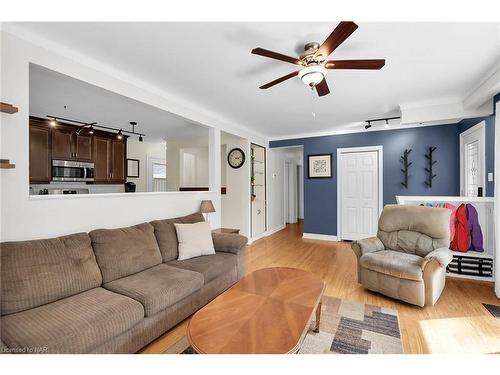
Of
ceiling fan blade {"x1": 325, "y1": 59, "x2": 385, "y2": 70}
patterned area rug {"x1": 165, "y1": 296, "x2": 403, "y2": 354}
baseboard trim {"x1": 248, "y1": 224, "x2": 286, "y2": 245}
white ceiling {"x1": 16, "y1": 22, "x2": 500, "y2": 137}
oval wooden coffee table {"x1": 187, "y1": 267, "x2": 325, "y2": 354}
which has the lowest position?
patterned area rug {"x1": 165, "y1": 296, "x2": 403, "y2": 354}

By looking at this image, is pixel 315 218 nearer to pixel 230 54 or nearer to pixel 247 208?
pixel 247 208

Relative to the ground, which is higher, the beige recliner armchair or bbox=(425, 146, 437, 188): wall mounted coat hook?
bbox=(425, 146, 437, 188): wall mounted coat hook

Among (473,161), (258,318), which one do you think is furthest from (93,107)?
(473,161)

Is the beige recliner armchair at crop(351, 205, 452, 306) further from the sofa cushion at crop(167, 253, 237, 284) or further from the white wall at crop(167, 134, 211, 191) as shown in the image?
the white wall at crop(167, 134, 211, 191)

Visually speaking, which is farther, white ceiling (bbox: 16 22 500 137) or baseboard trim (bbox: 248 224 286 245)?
baseboard trim (bbox: 248 224 286 245)

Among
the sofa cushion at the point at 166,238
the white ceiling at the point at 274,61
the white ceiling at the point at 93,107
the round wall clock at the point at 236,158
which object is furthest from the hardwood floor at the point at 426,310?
the white ceiling at the point at 93,107

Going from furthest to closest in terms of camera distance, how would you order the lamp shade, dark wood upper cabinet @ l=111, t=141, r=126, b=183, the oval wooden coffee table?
dark wood upper cabinet @ l=111, t=141, r=126, b=183 → the lamp shade → the oval wooden coffee table

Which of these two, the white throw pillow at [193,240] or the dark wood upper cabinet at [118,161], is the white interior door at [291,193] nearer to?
the dark wood upper cabinet at [118,161]

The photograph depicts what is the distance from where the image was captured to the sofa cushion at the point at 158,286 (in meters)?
1.74

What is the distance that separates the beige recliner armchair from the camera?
2322 millimetres

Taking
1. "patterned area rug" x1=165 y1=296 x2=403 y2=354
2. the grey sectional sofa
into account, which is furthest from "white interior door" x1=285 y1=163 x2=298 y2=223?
the grey sectional sofa
